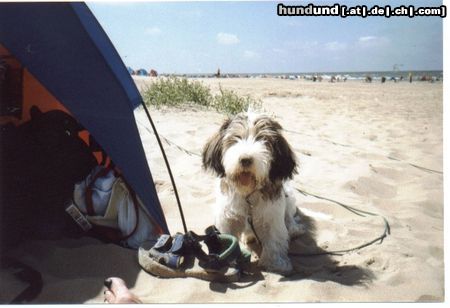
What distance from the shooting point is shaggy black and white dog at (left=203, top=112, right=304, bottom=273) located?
2.89 m

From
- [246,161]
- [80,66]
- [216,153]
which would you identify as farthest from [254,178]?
[80,66]

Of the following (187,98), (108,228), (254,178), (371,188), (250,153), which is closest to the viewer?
(250,153)

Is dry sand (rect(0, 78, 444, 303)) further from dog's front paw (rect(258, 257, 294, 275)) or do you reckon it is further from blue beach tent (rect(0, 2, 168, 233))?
blue beach tent (rect(0, 2, 168, 233))

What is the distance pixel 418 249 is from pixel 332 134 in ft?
15.7

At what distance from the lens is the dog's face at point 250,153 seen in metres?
2.85

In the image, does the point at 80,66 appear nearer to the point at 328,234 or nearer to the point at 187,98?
the point at 328,234

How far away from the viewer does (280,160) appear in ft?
10.0

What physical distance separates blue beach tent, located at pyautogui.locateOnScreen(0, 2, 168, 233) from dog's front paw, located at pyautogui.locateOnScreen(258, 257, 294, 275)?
3.25 ft

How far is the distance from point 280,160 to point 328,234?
105 centimetres

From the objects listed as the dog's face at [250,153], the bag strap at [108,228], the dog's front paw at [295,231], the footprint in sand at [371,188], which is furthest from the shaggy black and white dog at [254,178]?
the footprint in sand at [371,188]

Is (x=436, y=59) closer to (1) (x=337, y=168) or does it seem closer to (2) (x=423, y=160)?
(1) (x=337, y=168)

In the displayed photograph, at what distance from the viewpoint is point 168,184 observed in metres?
4.59

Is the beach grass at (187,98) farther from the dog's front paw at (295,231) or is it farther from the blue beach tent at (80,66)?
the blue beach tent at (80,66)

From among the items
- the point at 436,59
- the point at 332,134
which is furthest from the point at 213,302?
the point at 332,134
